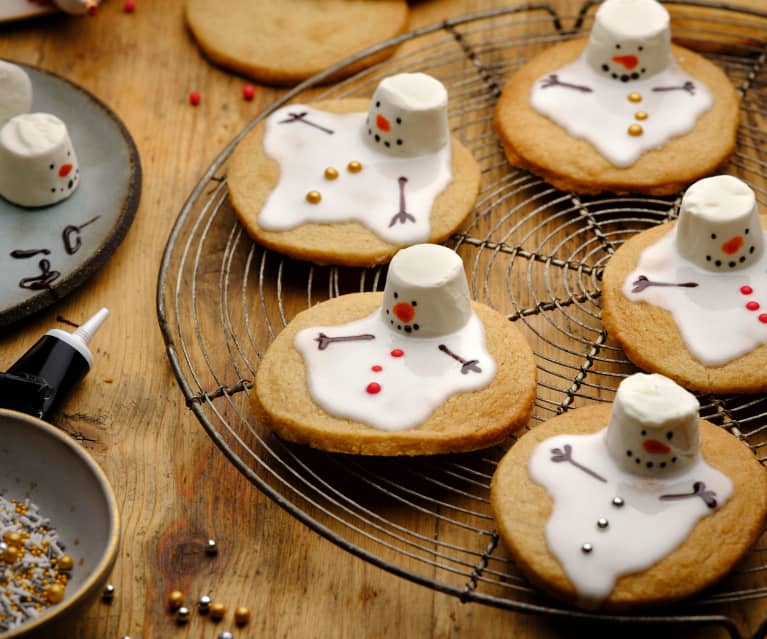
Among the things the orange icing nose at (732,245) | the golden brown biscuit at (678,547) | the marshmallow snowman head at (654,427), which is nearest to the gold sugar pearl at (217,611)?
the golden brown biscuit at (678,547)

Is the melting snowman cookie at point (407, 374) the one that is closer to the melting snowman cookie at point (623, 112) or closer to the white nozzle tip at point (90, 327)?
the white nozzle tip at point (90, 327)

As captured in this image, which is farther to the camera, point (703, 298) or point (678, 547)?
point (703, 298)

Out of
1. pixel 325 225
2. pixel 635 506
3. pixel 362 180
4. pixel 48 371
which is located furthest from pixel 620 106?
pixel 48 371

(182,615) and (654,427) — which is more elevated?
(654,427)

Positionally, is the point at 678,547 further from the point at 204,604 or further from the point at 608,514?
the point at 204,604

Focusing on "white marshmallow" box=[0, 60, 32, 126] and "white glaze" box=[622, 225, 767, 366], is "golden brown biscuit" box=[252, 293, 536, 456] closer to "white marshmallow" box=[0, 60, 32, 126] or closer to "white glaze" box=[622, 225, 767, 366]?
"white glaze" box=[622, 225, 767, 366]

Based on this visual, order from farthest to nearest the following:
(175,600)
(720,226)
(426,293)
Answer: (720,226), (426,293), (175,600)

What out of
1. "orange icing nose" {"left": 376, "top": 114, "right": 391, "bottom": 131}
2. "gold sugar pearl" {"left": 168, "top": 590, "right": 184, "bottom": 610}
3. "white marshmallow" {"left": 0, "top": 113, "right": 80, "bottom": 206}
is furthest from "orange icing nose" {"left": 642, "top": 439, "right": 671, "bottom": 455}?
"white marshmallow" {"left": 0, "top": 113, "right": 80, "bottom": 206}
